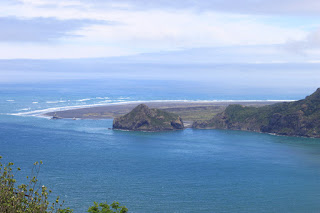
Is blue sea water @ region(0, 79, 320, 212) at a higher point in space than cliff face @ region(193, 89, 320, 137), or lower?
lower

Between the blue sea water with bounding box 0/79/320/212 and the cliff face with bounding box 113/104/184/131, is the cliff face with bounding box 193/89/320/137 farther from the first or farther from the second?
the cliff face with bounding box 113/104/184/131

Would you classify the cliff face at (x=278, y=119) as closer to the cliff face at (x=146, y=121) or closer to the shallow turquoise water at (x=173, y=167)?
the shallow turquoise water at (x=173, y=167)

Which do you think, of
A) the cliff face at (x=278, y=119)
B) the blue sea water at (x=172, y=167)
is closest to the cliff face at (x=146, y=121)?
the blue sea water at (x=172, y=167)

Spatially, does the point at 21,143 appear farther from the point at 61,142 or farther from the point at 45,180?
the point at 45,180

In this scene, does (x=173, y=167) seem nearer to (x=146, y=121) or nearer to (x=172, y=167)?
(x=172, y=167)

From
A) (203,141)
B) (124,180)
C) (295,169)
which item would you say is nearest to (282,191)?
(295,169)

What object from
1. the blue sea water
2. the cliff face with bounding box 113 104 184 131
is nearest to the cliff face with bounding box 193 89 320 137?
the blue sea water
